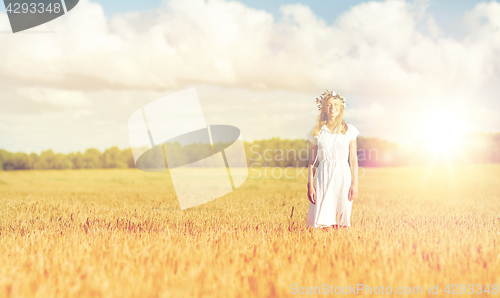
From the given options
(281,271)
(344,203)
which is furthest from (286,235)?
(281,271)

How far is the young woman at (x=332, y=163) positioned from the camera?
17.1 ft

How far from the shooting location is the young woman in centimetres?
521

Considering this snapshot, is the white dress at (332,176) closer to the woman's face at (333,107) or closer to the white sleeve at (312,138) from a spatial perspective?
the white sleeve at (312,138)

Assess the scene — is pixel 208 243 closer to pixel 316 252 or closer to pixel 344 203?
pixel 316 252

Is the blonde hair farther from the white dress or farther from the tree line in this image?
the tree line

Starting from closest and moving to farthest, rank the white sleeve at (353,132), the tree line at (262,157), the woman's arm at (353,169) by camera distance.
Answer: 1. the woman's arm at (353,169)
2. the white sleeve at (353,132)
3. the tree line at (262,157)

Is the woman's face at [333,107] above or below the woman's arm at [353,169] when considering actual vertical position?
above

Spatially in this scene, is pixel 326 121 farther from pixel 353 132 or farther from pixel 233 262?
pixel 233 262

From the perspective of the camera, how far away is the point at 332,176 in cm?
524

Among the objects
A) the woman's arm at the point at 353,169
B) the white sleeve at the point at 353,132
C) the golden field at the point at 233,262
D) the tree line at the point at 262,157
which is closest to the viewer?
the golden field at the point at 233,262

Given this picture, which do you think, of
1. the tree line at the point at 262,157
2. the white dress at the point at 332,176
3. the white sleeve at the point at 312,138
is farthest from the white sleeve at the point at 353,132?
the tree line at the point at 262,157

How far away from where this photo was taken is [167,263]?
3836 millimetres

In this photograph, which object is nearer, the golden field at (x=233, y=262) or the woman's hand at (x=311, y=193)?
the golden field at (x=233, y=262)

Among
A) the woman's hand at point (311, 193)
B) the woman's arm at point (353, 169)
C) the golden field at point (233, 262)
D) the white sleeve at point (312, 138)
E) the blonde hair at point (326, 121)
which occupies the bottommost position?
the golden field at point (233, 262)
